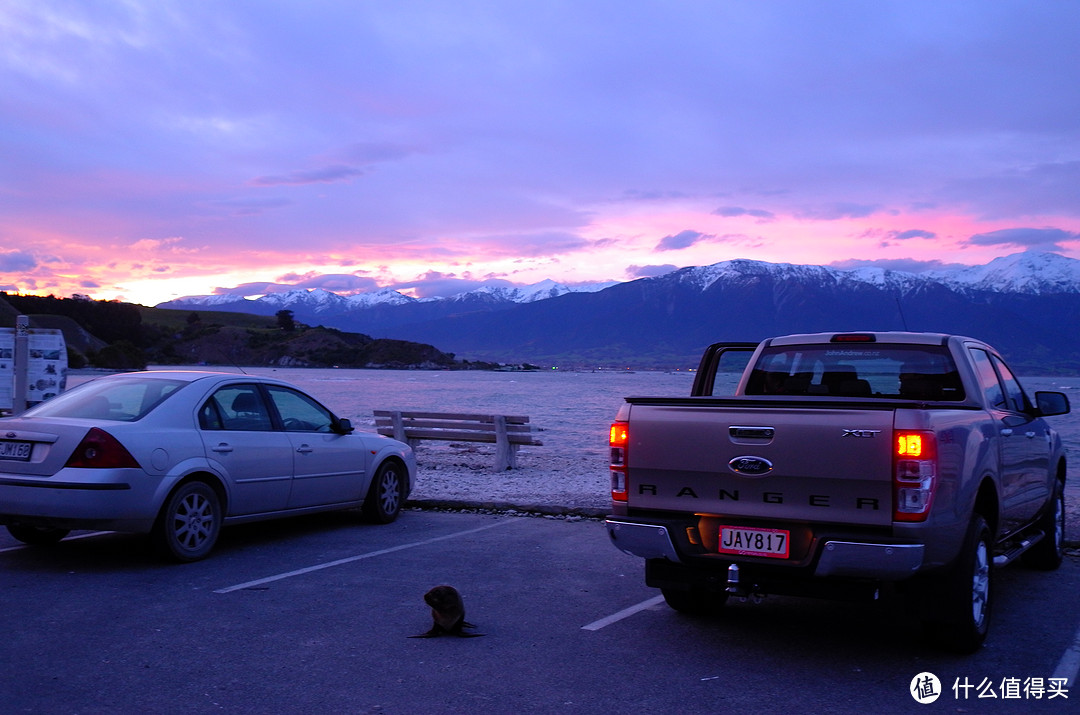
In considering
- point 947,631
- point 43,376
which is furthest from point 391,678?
point 43,376

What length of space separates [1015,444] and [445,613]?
3933 millimetres

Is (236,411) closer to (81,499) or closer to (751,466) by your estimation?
(81,499)

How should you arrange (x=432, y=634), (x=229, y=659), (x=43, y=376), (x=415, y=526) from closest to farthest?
1. (x=229, y=659)
2. (x=432, y=634)
3. (x=415, y=526)
4. (x=43, y=376)

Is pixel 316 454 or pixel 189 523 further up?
pixel 316 454

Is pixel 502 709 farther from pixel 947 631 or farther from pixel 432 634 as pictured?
pixel 947 631

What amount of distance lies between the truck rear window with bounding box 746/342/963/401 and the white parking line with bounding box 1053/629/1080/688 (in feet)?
Answer: 5.37

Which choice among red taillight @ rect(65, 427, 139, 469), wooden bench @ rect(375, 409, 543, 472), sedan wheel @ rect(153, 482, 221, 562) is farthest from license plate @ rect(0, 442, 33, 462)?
wooden bench @ rect(375, 409, 543, 472)

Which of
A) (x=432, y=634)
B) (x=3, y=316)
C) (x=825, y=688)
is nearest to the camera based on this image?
(x=825, y=688)

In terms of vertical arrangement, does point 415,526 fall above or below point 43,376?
below

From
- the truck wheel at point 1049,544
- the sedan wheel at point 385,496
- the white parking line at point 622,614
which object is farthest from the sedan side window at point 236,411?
the truck wheel at point 1049,544

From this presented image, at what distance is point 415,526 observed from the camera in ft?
31.0

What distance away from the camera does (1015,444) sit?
627 centimetres

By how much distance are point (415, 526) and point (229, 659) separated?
451 centimetres

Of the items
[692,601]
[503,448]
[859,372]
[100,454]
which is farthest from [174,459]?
[503,448]
